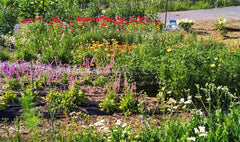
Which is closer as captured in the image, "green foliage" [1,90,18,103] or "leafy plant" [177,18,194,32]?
"green foliage" [1,90,18,103]

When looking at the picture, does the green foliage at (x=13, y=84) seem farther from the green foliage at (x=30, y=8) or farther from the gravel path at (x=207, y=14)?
the gravel path at (x=207, y=14)

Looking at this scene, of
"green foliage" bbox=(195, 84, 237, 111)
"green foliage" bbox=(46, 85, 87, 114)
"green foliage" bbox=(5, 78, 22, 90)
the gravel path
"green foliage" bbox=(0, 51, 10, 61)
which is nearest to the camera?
"green foliage" bbox=(195, 84, 237, 111)

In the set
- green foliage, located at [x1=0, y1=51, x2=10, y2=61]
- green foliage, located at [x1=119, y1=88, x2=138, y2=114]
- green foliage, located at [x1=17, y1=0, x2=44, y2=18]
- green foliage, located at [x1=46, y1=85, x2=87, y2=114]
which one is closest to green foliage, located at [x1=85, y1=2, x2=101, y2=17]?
green foliage, located at [x1=17, y1=0, x2=44, y2=18]

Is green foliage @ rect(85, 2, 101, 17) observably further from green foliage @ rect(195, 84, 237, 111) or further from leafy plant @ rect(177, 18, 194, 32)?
green foliage @ rect(195, 84, 237, 111)

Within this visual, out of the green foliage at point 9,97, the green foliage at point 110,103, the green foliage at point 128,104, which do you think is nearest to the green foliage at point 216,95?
the green foliage at point 128,104

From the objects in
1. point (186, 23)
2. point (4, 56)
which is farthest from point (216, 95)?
point (186, 23)

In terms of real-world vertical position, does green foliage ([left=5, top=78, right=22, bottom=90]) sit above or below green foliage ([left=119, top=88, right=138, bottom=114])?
above

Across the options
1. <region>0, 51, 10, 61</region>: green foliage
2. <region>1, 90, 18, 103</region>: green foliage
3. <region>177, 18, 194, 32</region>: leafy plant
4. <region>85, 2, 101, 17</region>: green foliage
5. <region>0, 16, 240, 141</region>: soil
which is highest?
<region>85, 2, 101, 17</region>: green foliage

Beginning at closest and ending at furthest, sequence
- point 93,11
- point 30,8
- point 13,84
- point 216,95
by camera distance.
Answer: point 216,95
point 13,84
point 30,8
point 93,11

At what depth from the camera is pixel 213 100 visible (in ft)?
14.2

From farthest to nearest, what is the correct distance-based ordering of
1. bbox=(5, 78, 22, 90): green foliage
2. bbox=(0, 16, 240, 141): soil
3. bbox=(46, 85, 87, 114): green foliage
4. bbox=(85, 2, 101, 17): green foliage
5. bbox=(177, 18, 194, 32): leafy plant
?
bbox=(85, 2, 101, 17): green foliage, bbox=(177, 18, 194, 32): leafy plant, bbox=(5, 78, 22, 90): green foliage, bbox=(46, 85, 87, 114): green foliage, bbox=(0, 16, 240, 141): soil

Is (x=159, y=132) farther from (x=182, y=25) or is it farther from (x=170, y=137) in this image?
(x=182, y=25)

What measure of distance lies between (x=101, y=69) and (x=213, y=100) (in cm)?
222

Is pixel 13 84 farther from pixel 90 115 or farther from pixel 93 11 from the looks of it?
pixel 93 11
